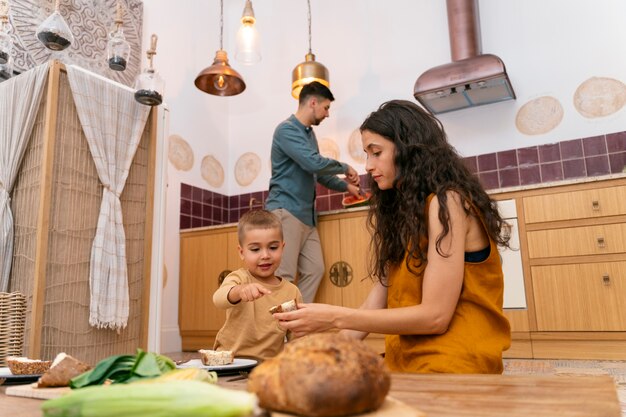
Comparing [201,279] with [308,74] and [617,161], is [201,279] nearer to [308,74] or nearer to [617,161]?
[308,74]

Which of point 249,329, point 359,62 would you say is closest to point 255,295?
point 249,329

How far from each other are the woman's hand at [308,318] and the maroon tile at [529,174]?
3162 millimetres

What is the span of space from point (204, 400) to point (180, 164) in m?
4.22

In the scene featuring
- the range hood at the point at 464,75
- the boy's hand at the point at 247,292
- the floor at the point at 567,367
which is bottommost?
the floor at the point at 567,367

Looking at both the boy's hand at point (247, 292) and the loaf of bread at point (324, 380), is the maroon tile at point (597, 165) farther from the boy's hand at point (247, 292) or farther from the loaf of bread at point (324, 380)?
the loaf of bread at point (324, 380)

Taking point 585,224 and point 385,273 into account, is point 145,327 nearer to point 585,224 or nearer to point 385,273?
point 385,273

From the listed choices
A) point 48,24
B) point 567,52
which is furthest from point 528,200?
point 48,24

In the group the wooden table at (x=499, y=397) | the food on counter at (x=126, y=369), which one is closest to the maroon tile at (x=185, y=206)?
the wooden table at (x=499, y=397)

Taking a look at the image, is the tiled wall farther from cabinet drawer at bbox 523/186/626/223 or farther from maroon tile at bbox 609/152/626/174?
cabinet drawer at bbox 523/186/626/223

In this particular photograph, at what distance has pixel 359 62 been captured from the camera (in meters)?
4.53

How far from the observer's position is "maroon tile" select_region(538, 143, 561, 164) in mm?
3725

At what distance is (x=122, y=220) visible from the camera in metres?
2.65

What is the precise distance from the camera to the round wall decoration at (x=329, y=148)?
4.48m

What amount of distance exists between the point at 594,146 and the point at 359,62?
1915mm
